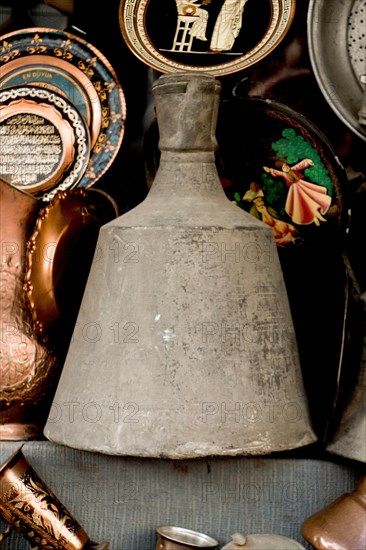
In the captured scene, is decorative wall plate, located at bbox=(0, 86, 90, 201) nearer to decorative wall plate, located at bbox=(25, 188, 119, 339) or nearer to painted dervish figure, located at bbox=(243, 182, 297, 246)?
decorative wall plate, located at bbox=(25, 188, 119, 339)

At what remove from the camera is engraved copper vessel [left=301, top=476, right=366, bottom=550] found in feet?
Answer: 6.30

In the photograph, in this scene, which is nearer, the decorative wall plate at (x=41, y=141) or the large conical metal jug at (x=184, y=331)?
the large conical metal jug at (x=184, y=331)

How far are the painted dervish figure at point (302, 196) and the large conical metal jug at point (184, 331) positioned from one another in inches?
12.5

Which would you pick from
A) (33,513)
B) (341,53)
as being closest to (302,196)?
(341,53)

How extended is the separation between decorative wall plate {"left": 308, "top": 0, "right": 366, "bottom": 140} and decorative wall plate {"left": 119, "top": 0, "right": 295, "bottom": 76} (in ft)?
0.27

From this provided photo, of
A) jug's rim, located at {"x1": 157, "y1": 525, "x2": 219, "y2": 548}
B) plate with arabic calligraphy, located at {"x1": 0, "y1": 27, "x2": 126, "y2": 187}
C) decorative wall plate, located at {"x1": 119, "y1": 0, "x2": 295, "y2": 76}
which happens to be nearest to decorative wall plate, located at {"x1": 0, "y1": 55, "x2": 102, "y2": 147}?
plate with arabic calligraphy, located at {"x1": 0, "y1": 27, "x2": 126, "y2": 187}

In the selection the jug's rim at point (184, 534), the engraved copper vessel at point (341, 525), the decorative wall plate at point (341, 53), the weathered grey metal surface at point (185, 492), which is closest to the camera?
the engraved copper vessel at point (341, 525)

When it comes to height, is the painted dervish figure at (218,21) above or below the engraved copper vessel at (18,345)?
above

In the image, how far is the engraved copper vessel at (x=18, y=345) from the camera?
6.94 ft

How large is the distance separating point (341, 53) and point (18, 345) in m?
1.05

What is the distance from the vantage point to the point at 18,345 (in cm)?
212

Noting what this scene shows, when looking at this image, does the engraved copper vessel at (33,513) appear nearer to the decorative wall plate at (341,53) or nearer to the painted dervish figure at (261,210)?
the painted dervish figure at (261,210)

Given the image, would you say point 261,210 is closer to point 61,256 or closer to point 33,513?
point 61,256

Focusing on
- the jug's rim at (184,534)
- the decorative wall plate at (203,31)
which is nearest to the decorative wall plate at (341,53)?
the decorative wall plate at (203,31)
